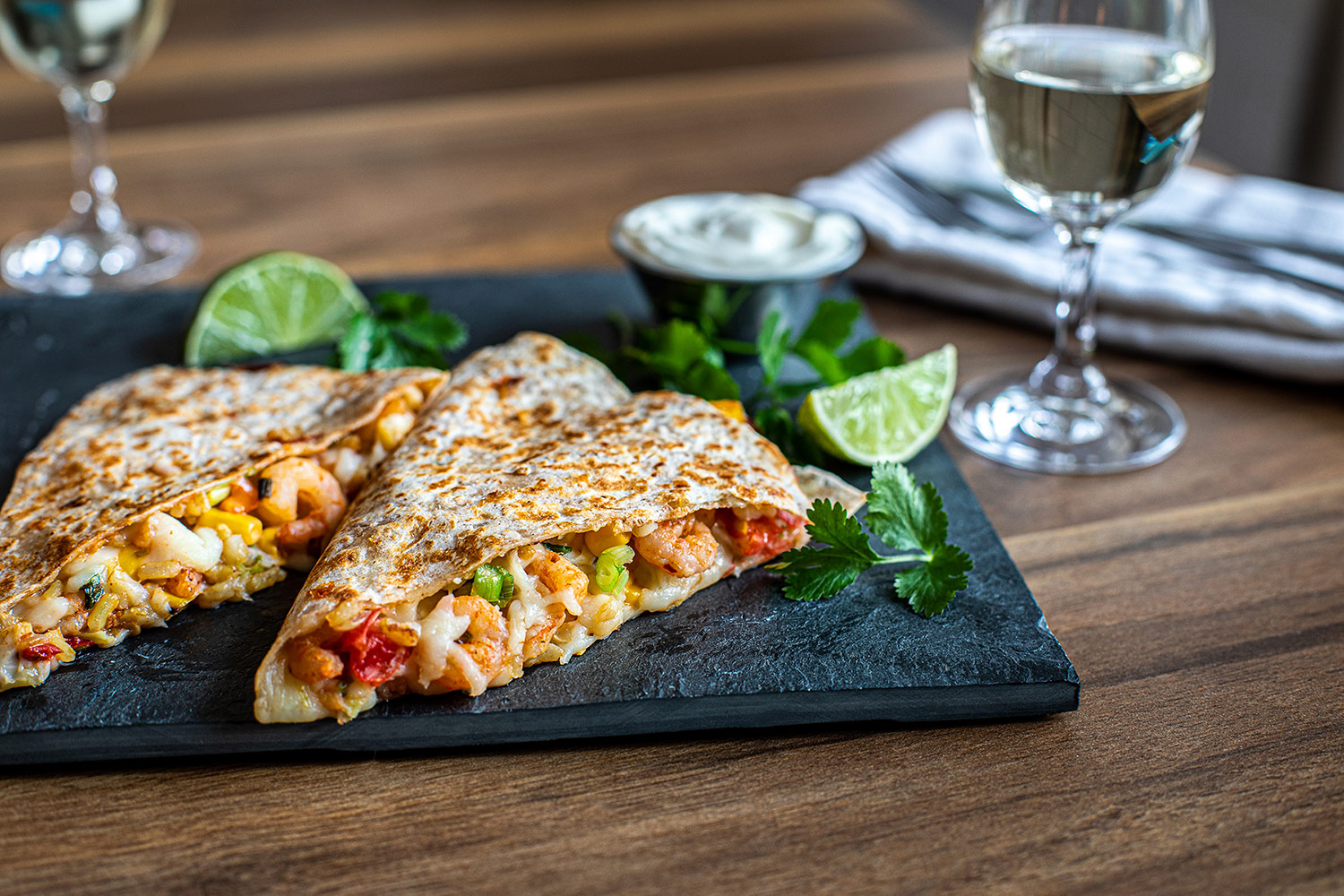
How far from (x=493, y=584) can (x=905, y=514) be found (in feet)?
2.61

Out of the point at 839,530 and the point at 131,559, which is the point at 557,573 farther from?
the point at 131,559

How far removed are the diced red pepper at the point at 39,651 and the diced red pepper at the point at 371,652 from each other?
0.51m

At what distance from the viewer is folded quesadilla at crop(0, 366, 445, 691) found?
7.24 feet

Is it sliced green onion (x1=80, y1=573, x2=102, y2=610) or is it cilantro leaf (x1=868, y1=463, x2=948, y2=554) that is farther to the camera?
cilantro leaf (x1=868, y1=463, x2=948, y2=554)

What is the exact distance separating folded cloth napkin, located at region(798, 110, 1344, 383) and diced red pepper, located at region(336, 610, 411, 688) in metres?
1.98

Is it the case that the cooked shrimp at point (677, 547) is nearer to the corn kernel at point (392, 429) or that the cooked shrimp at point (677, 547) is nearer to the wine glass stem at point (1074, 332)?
the corn kernel at point (392, 429)

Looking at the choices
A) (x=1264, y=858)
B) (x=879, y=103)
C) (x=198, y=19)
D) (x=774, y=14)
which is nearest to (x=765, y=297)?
(x=1264, y=858)

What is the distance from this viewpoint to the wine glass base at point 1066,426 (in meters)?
2.91

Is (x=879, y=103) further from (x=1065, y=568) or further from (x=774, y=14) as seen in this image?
(x=1065, y=568)

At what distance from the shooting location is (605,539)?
7.54ft

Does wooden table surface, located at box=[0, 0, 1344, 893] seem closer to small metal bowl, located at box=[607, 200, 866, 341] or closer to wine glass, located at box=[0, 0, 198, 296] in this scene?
wine glass, located at box=[0, 0, 198, 296]

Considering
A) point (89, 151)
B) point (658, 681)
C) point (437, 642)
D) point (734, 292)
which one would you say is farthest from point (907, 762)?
point (89, 151)

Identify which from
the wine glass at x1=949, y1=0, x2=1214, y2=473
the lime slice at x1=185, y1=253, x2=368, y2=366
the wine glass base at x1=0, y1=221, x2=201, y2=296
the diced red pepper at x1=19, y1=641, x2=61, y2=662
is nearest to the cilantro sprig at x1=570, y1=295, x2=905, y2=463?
the wine glass at x1=949, y1=0, x2=1214, y2=473

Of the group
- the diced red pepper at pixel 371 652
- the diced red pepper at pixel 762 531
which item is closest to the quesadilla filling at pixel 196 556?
the diced red pepper at pixel 371 652
